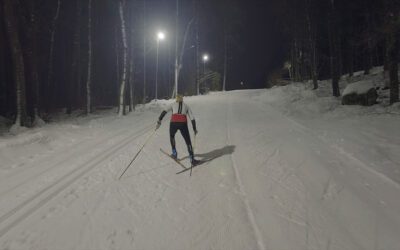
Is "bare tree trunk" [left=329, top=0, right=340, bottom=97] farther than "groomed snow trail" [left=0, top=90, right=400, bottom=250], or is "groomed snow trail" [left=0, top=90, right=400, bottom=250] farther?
"bare tree trunk" [left=329, top=0, right=340, bottom=97]

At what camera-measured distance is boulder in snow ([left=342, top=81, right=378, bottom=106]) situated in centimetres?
1828

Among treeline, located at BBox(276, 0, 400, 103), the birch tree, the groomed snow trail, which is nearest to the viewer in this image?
the groomed snow trail

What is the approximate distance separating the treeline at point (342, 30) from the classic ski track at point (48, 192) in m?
13.0

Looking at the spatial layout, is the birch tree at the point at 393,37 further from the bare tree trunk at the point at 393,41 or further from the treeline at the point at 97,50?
the treeline at the point at 97,50

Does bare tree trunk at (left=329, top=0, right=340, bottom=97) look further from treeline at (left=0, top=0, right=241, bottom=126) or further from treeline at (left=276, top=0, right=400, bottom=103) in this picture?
treeline at (left=0, top=0, right=241, bottom=126)

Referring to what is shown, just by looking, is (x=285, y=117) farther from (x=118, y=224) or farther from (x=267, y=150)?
(x=118, y=224)

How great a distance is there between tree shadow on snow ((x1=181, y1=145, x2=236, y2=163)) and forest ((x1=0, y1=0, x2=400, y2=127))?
29.7 feet

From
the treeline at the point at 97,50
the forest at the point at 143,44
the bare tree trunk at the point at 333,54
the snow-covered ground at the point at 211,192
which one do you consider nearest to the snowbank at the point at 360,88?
the forest at the point at 143,44

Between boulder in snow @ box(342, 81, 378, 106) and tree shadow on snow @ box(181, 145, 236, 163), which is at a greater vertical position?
boulder in snow @ box(342, 81, 378, 106)

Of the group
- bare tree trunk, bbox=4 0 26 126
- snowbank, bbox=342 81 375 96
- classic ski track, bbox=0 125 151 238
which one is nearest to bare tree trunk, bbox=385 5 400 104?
snowbank, bbox=342 81 375 96

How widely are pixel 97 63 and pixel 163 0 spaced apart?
12016mm

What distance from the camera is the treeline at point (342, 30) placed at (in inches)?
637

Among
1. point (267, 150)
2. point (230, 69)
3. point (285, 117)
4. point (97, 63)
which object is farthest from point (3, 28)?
→ point (230, 69)

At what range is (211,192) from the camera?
7699 millimetres
